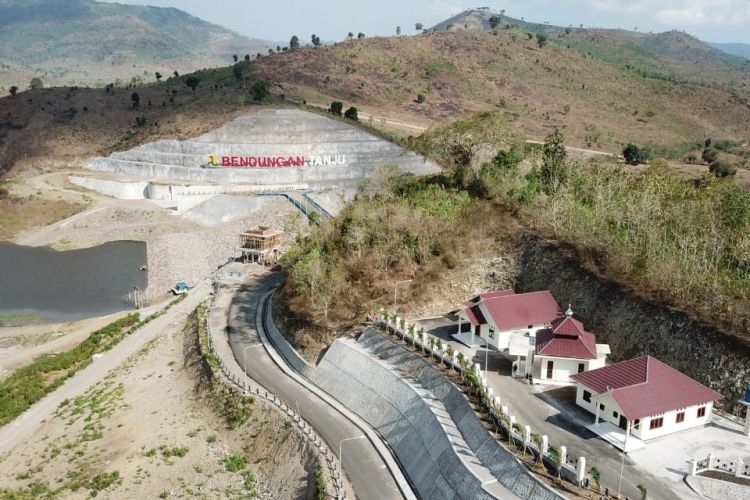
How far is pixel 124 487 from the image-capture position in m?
34.0

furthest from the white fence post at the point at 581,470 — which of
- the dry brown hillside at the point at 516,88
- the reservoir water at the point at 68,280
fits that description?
the dry brown hillside at the point at 516,88

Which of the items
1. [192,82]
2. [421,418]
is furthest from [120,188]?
[421,418]

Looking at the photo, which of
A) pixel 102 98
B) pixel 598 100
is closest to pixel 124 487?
pixel 102 98

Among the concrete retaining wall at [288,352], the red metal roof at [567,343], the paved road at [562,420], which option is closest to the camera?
the paved road at [562,420]

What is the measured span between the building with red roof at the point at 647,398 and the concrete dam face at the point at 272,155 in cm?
6975

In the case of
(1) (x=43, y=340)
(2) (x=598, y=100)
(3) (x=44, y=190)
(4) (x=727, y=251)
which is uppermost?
(2) (x=598, y=100)

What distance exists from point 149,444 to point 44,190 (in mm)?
74282

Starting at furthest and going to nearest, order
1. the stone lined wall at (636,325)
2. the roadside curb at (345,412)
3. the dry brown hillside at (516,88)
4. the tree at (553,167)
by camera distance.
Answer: the dry brown hillside at (516,88) < the tree at (553,167) < the stone lined wall at (636,325) < the roadside curb at (345,412)

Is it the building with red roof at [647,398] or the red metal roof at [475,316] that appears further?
the red metal roof at [475,316]

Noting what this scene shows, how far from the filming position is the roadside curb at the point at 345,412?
3047cm

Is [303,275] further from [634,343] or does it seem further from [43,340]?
[43,340]

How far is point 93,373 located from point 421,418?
30269 mm

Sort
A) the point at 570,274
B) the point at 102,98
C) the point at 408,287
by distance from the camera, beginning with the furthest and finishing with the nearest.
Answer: the point at 102,98 → the point at 408,287 → the point at 570,274

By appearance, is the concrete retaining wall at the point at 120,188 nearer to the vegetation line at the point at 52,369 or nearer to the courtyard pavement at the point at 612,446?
the vegetation line at the point at 52,369
